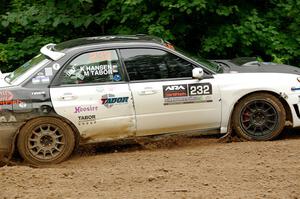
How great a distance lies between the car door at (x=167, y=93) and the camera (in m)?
7.14

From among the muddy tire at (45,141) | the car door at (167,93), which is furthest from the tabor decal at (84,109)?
the car door at (167,93)

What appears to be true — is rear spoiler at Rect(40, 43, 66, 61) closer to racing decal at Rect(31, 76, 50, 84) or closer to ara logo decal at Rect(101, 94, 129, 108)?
racing decal at Rect(31, 76, 50, 84)

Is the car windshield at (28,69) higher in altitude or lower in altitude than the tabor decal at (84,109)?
higher

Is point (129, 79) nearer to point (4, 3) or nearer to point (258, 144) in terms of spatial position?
point (258, 144)

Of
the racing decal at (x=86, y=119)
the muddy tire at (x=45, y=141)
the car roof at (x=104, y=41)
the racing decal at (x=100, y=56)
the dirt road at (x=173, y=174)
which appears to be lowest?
the dirt road at (x=173, y=174)

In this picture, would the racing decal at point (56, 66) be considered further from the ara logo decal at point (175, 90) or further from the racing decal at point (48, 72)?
the ara logo decal at point (175, 90)

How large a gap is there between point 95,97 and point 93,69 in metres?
0.38

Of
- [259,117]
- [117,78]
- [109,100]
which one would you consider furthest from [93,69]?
[259,117]

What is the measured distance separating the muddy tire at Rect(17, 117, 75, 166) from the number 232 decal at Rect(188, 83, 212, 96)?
1.66 meters

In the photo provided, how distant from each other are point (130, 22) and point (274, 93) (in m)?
3.91

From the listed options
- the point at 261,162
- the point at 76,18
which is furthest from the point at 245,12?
the point at 261,162

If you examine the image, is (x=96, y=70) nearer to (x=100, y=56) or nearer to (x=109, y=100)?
(x=100, y=56)

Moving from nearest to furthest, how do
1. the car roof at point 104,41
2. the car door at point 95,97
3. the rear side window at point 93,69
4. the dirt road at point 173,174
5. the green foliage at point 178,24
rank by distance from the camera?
the dirt road at point 173,174, the car door at point 95,97, the rear side window at point 93,69, the car roof at point 104,41, the green foliage at point 178,24

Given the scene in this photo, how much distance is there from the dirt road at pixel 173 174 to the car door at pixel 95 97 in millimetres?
404
